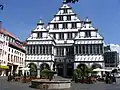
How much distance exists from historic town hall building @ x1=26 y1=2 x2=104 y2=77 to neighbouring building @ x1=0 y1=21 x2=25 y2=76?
4.28m

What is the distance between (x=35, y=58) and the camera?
54688mm

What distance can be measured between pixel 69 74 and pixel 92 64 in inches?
292

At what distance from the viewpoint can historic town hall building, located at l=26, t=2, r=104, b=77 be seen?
52594 millimetres

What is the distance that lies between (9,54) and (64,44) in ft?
44.2

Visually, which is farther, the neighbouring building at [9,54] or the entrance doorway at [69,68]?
the entrance doorway at [69,68]

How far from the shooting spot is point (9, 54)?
2162 inches

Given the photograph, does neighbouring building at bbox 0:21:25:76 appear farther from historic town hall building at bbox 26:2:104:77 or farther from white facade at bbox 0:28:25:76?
historic town hall building at bbox 26:2:104:77

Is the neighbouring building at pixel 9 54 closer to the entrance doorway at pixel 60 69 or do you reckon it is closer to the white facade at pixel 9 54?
the white facade at pixel 9 54

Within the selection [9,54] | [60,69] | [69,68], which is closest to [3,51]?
[9,54]

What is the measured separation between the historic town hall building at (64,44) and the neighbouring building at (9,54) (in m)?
4.28

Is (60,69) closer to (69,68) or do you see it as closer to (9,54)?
(69,68)

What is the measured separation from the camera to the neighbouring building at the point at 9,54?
5184 cm

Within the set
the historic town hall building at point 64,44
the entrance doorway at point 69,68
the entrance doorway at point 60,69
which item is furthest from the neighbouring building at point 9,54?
the entrance doorway at point 69,68

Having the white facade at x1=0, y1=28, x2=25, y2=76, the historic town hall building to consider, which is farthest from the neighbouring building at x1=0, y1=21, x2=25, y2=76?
the historic town hall building
